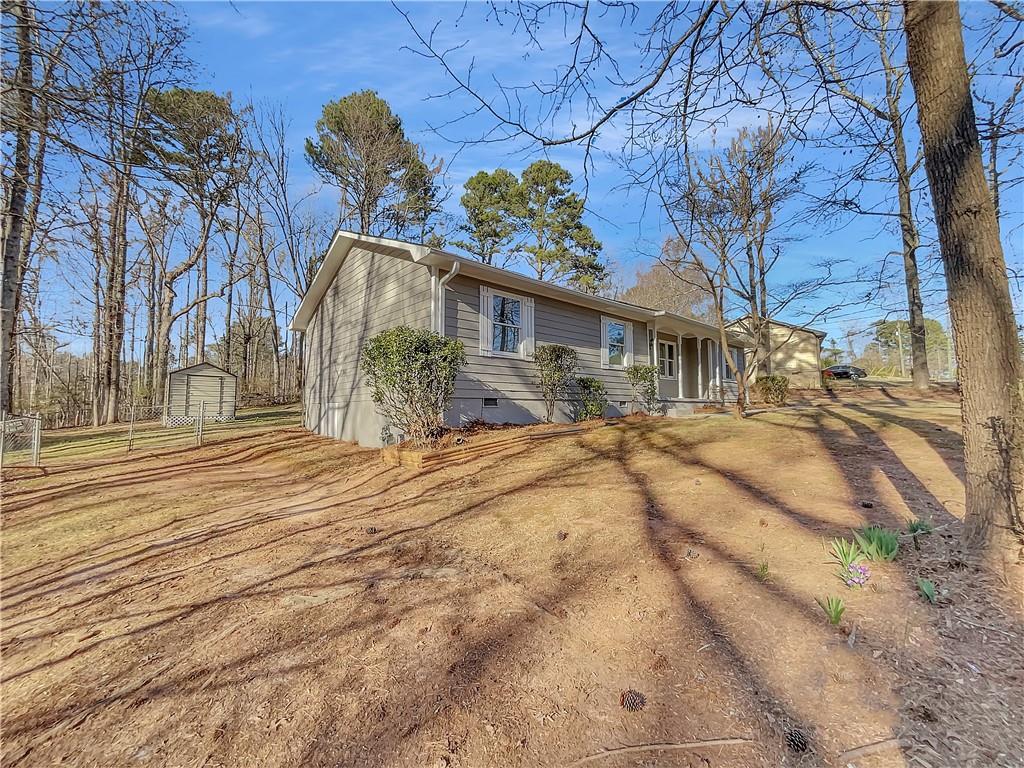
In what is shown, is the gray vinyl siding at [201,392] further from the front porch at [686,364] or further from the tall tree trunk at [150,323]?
the front porch at [686,364]

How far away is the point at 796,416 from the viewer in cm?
905

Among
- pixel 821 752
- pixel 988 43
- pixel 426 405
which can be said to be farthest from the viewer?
pixel 426 405

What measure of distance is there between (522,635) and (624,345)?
37.1 feet

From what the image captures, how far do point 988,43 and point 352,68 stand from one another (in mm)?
5683

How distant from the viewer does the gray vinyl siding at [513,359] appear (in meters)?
8.65

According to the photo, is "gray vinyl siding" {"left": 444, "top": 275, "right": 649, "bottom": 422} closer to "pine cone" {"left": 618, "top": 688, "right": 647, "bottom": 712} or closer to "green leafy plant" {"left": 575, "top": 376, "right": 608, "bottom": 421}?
"green leafy plant" {"left": 575, "top": 376, "right": 608, "bottom": 421}

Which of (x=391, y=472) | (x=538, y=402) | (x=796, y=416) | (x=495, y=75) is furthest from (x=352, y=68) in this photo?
(x=796, y=416)

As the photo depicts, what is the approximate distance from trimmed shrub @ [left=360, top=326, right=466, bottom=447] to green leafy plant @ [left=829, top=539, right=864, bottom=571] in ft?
18.6

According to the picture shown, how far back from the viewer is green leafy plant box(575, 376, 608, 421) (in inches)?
413

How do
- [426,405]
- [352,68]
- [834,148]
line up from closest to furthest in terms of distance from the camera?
[834,148] → [352,68] → [426,405]

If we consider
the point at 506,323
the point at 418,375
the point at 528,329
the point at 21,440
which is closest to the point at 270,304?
the point at 21,440

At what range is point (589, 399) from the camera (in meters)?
10.6

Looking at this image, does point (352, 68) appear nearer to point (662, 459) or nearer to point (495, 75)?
point (495, 75)

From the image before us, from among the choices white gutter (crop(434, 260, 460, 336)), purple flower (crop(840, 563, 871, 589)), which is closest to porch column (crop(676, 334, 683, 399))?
white gutter (crop(434, 260, 460, 336))
